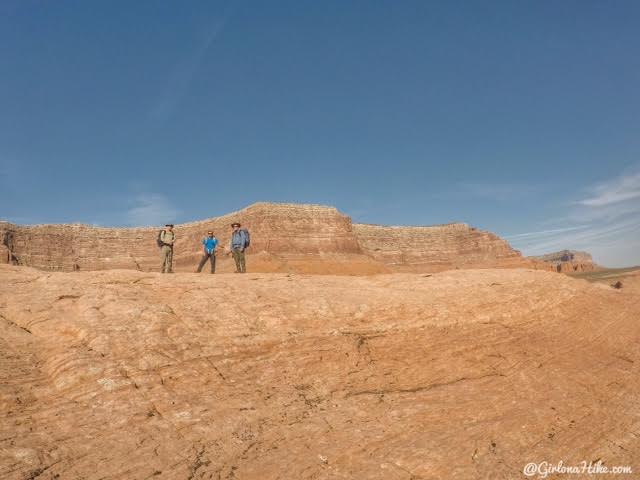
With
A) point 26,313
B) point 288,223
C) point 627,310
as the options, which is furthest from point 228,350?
point 288,223

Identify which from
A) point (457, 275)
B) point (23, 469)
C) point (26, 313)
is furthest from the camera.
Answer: point (457, 275)

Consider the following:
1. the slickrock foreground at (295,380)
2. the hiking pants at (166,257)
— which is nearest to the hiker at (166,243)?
the hiking pants at (166,257)

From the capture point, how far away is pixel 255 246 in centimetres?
7588

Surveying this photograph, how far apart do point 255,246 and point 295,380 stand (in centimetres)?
6821

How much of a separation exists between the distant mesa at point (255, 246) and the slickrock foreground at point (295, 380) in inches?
2030

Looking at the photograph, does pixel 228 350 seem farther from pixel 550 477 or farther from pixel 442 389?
pixel 550 477

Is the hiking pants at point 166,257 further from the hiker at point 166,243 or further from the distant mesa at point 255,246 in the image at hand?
the distant mesa at point 255,246

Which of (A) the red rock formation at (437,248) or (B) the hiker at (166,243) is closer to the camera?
(B) the hiker at (166,243)

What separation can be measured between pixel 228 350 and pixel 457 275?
324 inches

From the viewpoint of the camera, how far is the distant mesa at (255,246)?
69375 mm

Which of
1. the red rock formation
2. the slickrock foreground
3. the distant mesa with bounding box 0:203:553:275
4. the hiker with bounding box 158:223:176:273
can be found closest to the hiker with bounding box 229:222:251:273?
the hiker with bounding box 158:223:176:273

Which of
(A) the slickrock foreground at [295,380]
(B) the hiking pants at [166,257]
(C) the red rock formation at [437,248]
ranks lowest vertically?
(A) the slickrock foreground at [295,380]

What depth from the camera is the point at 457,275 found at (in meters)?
14.1

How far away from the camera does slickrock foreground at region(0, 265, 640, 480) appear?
6.22 meters
